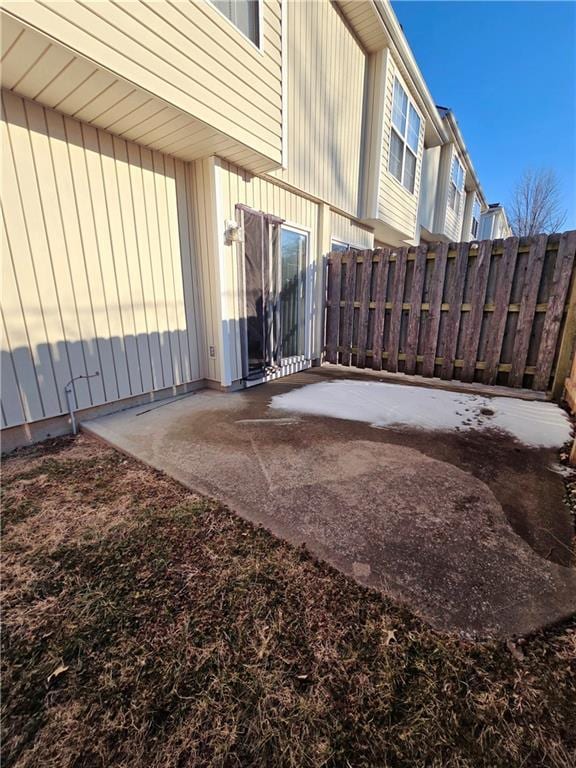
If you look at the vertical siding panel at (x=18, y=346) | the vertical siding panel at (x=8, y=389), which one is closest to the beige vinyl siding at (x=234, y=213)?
the vertical siding panel at (x=18, y=346)

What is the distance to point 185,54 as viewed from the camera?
8.32ft

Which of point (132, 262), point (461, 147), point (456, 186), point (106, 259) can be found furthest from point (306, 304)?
point (456, 186)

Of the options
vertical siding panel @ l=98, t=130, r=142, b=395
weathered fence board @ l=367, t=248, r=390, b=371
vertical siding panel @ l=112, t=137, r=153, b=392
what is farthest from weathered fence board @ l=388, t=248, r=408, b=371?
vertical siding panel @ l=98, t=130, r=142, b=395

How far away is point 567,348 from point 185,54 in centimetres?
456

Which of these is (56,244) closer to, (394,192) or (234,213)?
(234,213)

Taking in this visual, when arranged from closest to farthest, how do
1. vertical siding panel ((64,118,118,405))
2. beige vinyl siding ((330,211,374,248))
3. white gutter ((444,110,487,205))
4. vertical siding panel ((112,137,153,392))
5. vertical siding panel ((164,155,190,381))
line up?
vertical siding panel ((64,118,118,405)), vertical siding panel ((112,137,153,392)), vertical siding panel ((164,155,190,381)), beige vinyl siding ((330,211,374,248)), white gutter ((444,110,487,205))

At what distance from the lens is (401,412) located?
331cm

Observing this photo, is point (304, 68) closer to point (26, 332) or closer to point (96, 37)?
point (96, 37)

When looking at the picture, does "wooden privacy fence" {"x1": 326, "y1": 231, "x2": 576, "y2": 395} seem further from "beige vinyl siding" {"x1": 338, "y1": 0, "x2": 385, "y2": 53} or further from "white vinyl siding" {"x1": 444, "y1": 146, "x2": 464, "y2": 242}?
"white vinyl siding" {"x1": 444, "y1": 146, "x2": 464, "y2": 242}

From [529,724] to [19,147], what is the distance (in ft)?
12.9

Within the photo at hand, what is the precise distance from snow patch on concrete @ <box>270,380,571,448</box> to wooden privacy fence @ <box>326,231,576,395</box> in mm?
623

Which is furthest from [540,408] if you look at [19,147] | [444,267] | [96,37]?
[19,147]

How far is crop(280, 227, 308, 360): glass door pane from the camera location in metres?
4.83

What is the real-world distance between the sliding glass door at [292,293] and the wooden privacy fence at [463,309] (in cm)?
58
